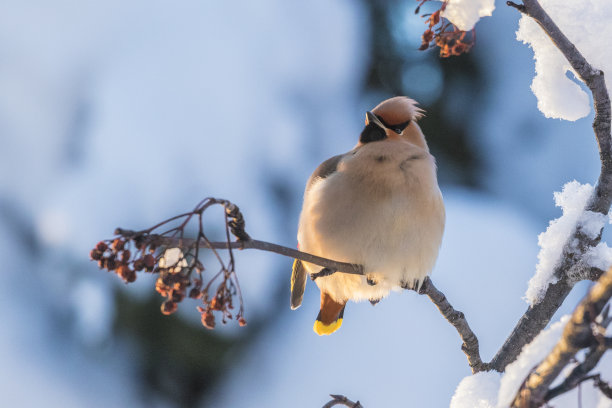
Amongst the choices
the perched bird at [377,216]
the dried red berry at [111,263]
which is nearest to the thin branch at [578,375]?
the dried red berry at [111,263]

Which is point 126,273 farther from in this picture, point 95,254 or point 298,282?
point 298,282

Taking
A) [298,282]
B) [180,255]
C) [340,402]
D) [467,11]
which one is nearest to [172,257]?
[180,255]

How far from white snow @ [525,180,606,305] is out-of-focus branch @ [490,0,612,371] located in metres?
0.02

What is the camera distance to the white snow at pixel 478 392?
1.57m

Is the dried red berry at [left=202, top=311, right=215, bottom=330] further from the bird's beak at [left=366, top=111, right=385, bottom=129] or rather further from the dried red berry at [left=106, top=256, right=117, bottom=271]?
the bird's beak at [left=366, top=111, right=385, bottom=129]

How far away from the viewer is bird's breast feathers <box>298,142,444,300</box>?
2.25 meters

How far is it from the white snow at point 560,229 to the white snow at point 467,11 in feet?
1.83

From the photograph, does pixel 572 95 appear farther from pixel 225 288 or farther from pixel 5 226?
pixel 5 226

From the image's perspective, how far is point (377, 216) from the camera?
2240mm

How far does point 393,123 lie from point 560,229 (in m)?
0.84

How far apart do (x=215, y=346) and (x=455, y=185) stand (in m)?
1.76

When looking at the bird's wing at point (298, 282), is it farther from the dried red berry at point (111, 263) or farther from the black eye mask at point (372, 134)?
the dried red berry at point (111, 263)

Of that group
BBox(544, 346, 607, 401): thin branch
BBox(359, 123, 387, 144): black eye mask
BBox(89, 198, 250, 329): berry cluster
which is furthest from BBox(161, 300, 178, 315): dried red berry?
BBox(359, 123, 387, 144): black eye mask

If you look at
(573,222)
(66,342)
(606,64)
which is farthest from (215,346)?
(606,64)
